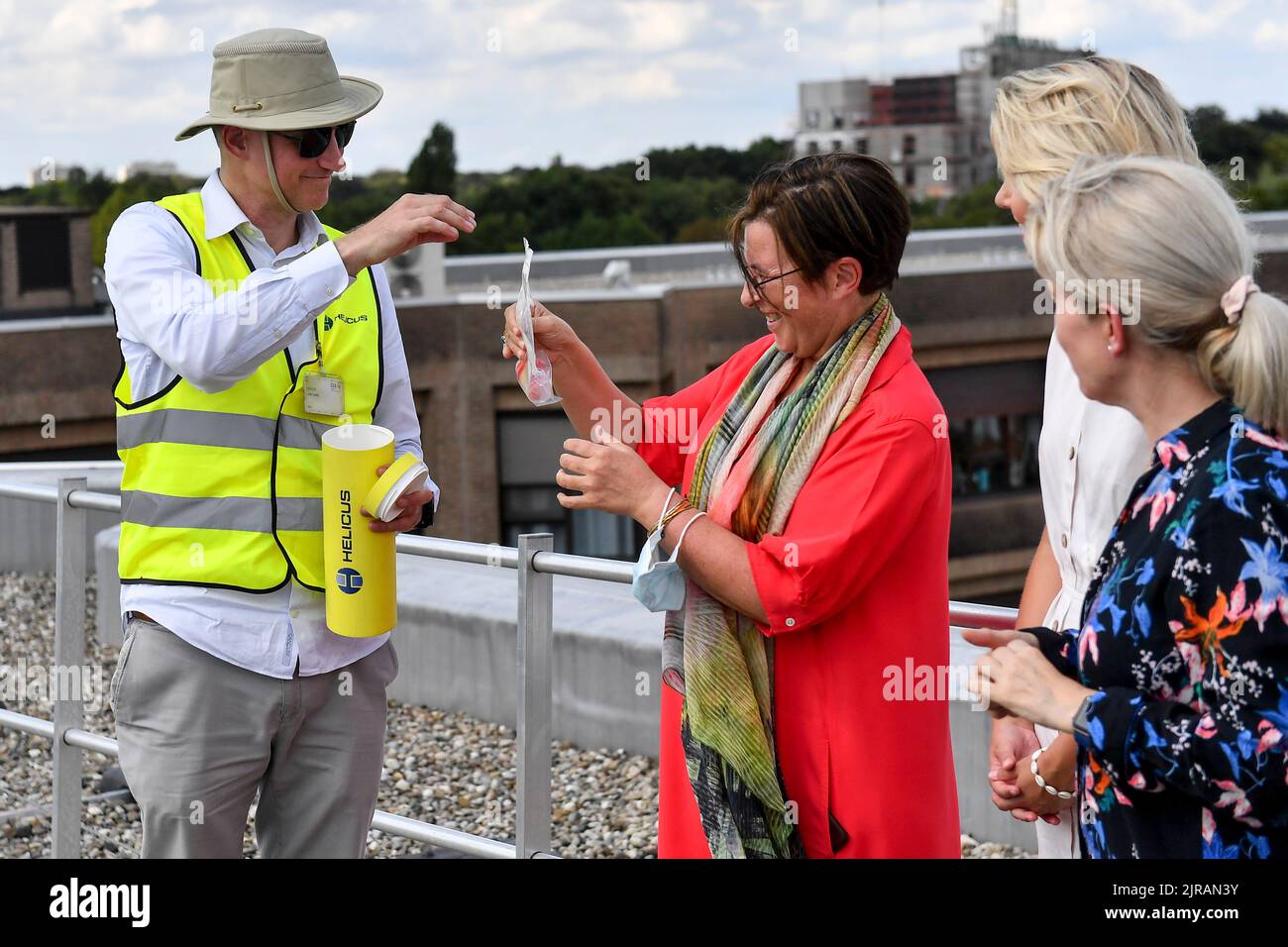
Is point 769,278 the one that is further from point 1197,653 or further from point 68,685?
point 68,685

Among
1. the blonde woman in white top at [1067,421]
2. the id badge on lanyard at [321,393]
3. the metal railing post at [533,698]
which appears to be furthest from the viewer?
the metal railing post at [533,698]

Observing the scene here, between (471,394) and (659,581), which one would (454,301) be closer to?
(471,394)

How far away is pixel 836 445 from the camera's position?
2.54 meters

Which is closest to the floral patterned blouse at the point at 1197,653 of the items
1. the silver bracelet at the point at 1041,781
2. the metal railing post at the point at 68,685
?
the silver bracelet at the point at 1041,781

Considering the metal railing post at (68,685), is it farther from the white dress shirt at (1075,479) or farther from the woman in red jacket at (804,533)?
the white dress shirt at (1075,479)

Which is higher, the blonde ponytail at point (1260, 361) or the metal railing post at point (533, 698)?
the blonde ponytail at point (1260, 361)

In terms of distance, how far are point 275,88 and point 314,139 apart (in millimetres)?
121

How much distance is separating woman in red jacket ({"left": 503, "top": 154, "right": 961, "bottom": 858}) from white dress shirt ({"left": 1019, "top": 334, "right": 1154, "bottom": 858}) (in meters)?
0.22

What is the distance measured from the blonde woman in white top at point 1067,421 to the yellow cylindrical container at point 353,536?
122 centimetres

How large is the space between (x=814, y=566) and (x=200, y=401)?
1288mm

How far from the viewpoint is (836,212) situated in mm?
2562

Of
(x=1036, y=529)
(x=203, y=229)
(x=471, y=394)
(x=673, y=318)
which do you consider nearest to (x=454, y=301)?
(x=471, y=394)

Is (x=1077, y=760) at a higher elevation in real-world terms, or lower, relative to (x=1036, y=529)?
higher

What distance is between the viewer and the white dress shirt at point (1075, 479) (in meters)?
2.57
